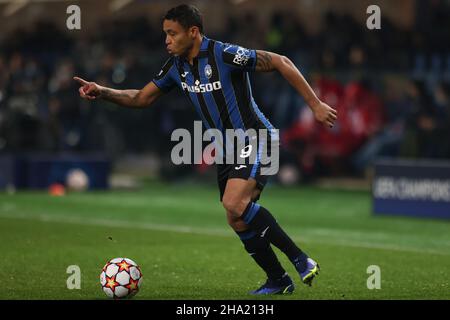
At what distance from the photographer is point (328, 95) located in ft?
69.4

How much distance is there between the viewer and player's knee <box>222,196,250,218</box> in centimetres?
813

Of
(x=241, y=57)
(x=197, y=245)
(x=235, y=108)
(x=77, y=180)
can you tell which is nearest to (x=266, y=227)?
(x=235, y=108)

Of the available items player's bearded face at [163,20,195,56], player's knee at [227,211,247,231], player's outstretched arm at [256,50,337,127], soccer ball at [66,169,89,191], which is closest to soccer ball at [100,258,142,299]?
player's knee at [227,211,247,231]

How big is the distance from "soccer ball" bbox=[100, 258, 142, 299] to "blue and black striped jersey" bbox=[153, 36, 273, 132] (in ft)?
4.24

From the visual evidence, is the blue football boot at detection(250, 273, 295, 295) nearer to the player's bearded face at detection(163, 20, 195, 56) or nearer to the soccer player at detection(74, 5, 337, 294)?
the soccer player at detection(74, 5, 337, 294)

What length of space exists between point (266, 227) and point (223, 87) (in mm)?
1122

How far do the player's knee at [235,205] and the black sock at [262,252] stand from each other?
0.25 meters

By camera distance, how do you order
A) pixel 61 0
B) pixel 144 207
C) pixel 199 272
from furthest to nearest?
pixel 61 0, pixel 144 207, pixel 199 272

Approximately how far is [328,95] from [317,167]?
143 cm

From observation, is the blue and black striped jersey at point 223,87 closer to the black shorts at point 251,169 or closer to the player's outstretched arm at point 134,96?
the black shorts at point 251,169

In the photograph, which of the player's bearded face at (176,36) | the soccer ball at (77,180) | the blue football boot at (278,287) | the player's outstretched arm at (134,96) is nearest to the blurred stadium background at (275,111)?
the soccer ball at (77,180)

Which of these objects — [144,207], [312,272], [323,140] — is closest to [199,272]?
[312,272]

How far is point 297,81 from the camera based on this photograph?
314 inches

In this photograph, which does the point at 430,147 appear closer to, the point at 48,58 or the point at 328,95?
the point at 328,95
